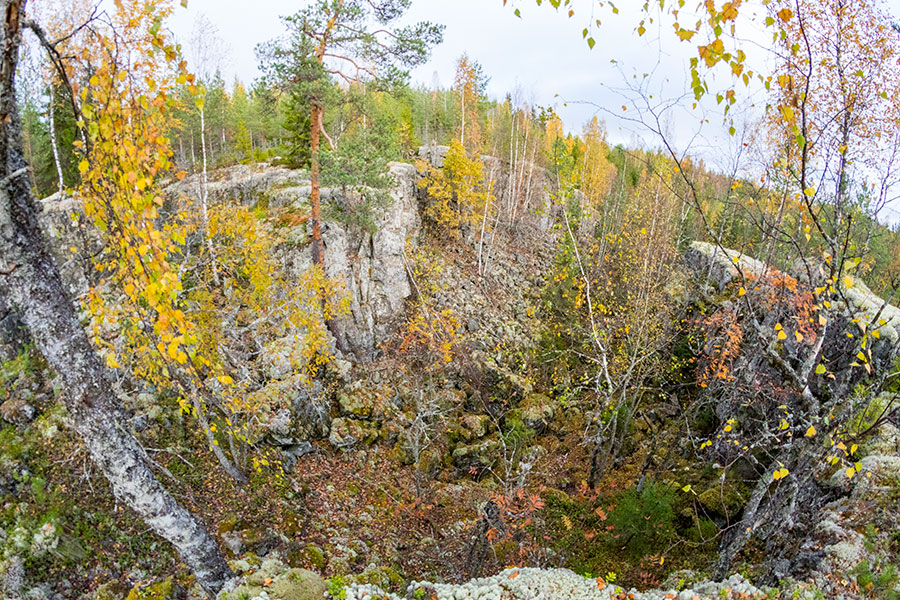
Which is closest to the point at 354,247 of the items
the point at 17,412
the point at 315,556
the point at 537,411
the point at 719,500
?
the point at 537,411

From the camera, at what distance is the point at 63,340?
3.45 m

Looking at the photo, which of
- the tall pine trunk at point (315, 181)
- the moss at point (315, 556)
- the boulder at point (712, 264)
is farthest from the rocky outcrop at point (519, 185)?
the moss at point (315, 556)

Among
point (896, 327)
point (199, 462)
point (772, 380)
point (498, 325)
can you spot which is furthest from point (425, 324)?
point (896, 327)

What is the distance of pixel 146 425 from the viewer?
878cm

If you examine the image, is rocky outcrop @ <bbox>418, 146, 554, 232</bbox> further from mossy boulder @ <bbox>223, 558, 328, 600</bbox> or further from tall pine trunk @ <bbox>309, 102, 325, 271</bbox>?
mossy boulder @ <bbox>223, 558, 328, 600</bbox>

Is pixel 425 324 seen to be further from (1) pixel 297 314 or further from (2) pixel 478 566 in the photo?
(2) pixel 478 566

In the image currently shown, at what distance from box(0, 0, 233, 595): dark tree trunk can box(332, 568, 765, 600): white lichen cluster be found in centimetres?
176

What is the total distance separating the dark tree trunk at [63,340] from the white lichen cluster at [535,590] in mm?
1758

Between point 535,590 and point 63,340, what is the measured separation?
5482 mm

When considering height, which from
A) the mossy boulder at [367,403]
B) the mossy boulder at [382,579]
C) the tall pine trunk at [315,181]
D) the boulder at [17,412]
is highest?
the tall pine trunk at [315,181]

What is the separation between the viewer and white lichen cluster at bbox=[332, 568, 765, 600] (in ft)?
15.9

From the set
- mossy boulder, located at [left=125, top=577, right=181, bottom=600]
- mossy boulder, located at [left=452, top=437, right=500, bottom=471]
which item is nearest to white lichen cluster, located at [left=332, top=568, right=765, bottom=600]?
mossy boulder, located at [left=125, top=577, right=181, bottom=600]

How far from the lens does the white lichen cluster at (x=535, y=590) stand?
15.9 feet

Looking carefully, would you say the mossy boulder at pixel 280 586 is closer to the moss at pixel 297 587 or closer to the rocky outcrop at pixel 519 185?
the moss at pixel 297 587
